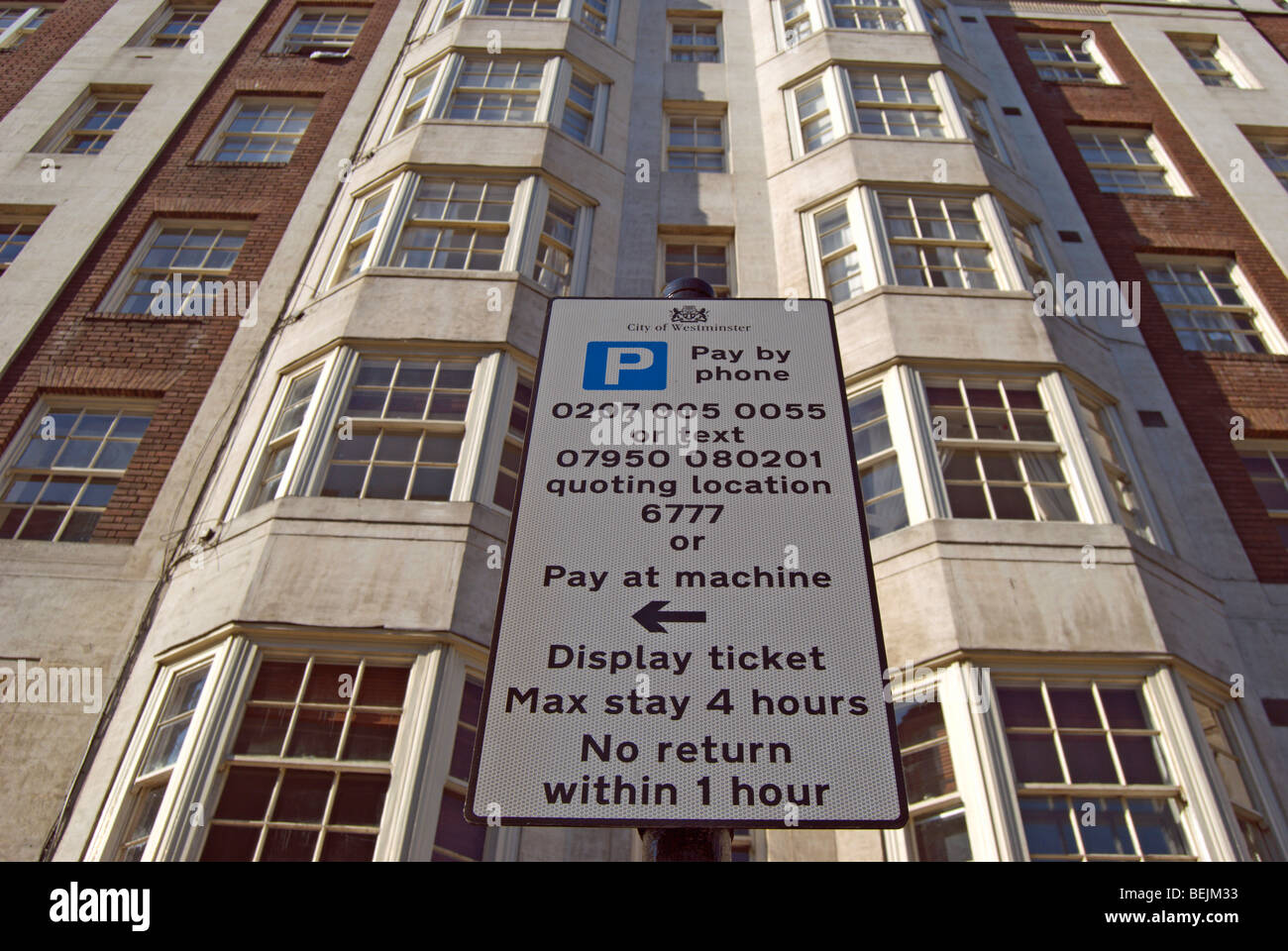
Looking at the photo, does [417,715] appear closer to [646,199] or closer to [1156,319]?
[646,199]

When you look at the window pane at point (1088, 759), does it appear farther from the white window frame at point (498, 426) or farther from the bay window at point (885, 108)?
the bay window at point (885, 108)

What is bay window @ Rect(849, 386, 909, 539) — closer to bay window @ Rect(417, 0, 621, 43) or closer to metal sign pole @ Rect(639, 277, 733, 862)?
metal sign pole @ Rect(639, 277, 733, 862)

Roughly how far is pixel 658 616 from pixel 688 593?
156 mm

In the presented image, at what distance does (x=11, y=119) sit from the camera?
15109 mm

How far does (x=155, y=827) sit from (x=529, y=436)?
451 cm

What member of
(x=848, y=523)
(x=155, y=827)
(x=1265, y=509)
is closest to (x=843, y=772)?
(x=848, y=523)

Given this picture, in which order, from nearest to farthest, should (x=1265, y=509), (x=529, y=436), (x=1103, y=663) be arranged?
(x=529, y=436) → (x=1103, y=663) → (x=1265, y=509)

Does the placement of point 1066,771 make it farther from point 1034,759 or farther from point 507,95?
point 507,95

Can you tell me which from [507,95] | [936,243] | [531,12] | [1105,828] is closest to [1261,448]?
[936,243]

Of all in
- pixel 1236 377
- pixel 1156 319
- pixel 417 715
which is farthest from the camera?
pixel 1156 319

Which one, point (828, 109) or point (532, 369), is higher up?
point (828, 109)

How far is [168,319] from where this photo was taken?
11508mm

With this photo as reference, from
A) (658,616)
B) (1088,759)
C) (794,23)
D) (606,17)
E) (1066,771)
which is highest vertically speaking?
(606,17)

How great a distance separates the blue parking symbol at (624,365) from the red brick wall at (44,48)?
16.7 m
